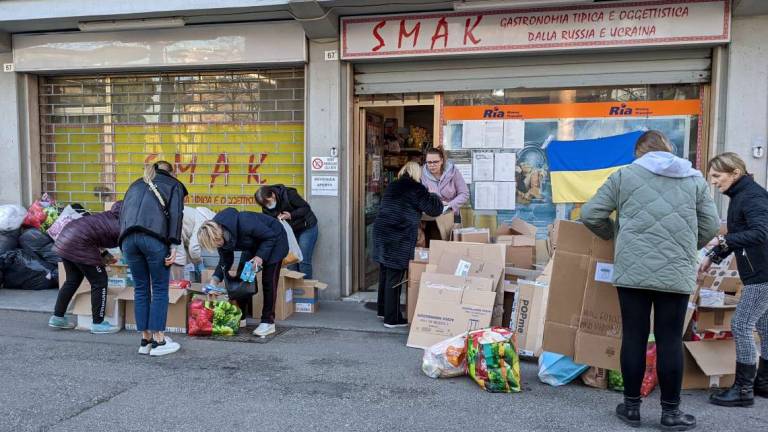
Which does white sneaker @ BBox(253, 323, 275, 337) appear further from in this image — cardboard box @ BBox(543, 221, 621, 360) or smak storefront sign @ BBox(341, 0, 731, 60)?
smak storefront sign @ BBox(341, 0, 731, 60)

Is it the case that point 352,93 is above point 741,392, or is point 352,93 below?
above

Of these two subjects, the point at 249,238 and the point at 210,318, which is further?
the point at 210,318

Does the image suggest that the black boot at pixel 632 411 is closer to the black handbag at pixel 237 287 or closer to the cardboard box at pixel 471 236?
the cardboard box at pixel 471 236

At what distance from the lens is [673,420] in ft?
12.0

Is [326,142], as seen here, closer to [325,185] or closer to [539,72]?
[325,185]

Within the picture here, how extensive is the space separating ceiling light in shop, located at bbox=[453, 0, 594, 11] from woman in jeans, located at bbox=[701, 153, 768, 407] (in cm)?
298

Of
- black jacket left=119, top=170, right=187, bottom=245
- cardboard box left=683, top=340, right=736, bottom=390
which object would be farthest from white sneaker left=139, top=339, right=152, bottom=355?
cardboard box left=683, top=340, right=736, bottom=390

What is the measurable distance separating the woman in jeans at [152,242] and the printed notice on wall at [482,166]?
3.57m

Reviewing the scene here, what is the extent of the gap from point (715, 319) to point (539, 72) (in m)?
3.61

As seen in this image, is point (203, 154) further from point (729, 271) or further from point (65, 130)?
point (729, 271)

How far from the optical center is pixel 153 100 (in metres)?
8.60

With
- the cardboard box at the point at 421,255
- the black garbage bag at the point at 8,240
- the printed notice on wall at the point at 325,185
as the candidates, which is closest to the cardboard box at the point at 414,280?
the cardboard box at the point at 421,255

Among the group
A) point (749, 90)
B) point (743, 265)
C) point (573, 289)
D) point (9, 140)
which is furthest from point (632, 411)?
point (9, 140)

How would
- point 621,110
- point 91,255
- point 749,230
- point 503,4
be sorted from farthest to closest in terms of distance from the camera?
point 621,110, point 503,4, point 91,255, point 749,230
